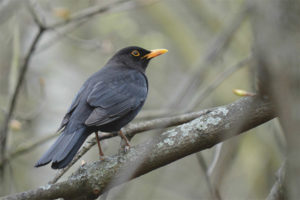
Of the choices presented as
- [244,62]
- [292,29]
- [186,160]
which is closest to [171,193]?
[186,160]

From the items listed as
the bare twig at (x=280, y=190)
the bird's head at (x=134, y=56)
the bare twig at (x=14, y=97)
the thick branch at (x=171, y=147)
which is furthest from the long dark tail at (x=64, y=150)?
the bird's head at (x=134, y=56)

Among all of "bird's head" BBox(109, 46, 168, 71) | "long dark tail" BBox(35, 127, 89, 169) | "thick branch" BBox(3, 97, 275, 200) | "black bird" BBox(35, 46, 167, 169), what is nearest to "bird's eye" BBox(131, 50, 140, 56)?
"bird's head" BBox(109, 46, 168, 71)

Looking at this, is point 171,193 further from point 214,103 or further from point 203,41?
point 203,41

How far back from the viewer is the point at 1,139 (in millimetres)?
5652

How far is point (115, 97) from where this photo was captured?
511 centimetres

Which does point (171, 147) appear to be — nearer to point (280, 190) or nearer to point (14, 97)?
point (280, 190)

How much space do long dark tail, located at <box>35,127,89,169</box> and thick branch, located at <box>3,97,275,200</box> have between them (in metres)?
0.30

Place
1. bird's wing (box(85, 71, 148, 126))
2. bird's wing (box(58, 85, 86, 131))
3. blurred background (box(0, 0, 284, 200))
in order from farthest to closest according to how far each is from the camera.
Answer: blurred background (box(0, 0, 284, 200)) → bird's wing (box(58, 85, 86, 131)) → bird's wing (box(85, 71, 148, 126))

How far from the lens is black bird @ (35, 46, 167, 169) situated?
413cm

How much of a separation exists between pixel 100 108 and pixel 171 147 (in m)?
1.57

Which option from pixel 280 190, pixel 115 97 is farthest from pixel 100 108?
pixel 280 190

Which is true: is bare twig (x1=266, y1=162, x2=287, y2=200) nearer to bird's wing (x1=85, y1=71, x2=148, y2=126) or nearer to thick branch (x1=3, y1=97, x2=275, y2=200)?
thick branch (x1=3, y1=97, x2=275, y2=200)

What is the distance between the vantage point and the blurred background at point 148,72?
22.3 ft

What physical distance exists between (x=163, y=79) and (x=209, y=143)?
668 centimetres
